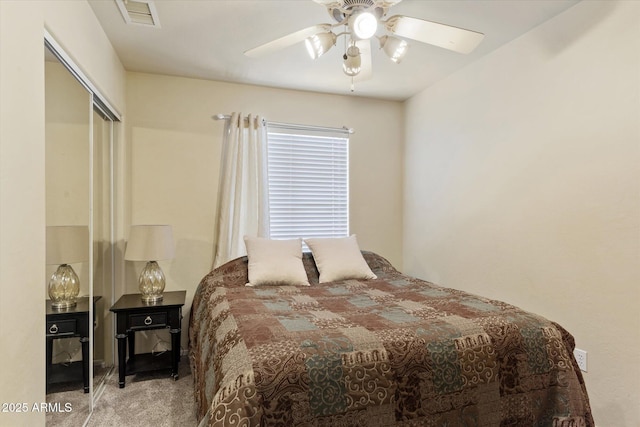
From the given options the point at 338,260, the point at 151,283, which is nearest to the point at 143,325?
the point at 151,283

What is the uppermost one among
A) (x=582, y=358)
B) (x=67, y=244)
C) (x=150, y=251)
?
(x=67, y=244)

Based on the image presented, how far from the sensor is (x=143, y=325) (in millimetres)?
2631

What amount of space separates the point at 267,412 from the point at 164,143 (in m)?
2.68

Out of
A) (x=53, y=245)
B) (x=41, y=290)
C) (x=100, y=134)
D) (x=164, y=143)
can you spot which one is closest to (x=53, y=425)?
(x=41, y=290)

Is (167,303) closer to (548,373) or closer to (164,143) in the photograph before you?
(164,143)

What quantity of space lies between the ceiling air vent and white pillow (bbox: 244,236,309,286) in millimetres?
1678

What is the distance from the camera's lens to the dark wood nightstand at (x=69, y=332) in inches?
62.1

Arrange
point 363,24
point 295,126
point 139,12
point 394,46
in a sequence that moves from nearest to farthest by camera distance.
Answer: point 363,24 → point 394,46 → point 139,12 → point 295,126

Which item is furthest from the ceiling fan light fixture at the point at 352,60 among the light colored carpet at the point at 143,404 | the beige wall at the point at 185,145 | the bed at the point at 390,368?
the light colored carpet at the point at 143,404

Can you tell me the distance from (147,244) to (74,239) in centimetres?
82

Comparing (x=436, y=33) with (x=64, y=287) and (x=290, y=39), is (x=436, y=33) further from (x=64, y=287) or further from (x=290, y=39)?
(x=64, y=287)

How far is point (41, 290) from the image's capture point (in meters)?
1.43

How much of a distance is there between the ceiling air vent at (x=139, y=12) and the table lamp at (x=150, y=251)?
1.42 m

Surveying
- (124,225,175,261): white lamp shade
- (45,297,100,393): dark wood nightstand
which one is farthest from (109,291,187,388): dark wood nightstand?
(45,297,100,393): dark wood nightstand
